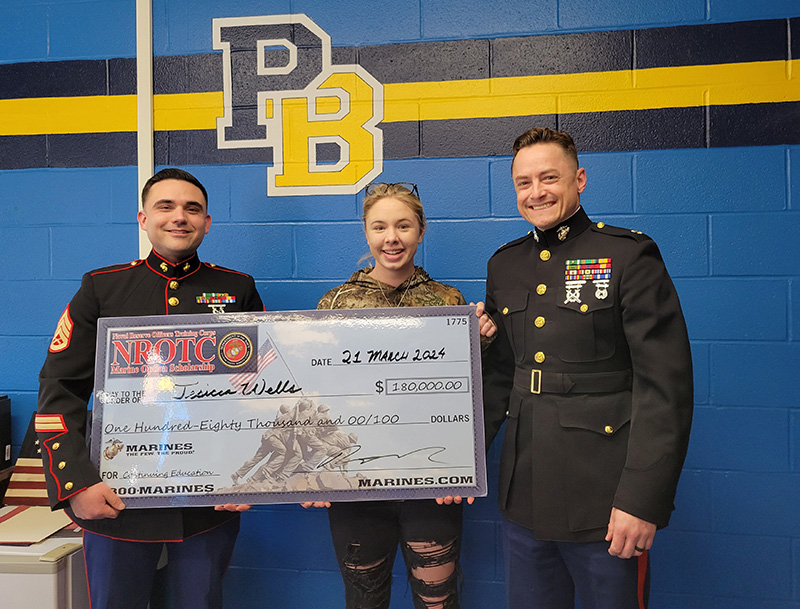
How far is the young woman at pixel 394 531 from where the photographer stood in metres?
1.53

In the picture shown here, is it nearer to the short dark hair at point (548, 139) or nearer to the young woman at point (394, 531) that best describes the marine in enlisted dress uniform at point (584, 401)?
the short dark hair at point (548, 139)

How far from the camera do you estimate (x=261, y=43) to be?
86.0 inches

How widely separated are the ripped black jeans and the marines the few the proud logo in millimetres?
709

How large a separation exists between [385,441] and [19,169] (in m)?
2.05

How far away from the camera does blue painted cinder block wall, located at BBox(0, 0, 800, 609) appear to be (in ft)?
6.55

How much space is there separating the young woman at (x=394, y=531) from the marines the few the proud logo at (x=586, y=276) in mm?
254

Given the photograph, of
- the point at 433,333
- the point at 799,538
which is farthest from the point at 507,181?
the point at 799,538

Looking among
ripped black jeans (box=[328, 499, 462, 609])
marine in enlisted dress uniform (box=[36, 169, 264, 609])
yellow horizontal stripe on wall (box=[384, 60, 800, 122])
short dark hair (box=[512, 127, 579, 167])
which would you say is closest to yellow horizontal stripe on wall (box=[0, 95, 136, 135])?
marine in enlisted dress uniform (box=[36, 169, 264, 609])

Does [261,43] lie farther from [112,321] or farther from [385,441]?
[385,441]

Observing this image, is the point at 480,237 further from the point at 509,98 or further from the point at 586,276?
A: the point at 586,276

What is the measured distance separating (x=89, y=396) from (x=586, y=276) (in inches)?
57.6

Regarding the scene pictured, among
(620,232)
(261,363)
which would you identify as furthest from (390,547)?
(620,232)

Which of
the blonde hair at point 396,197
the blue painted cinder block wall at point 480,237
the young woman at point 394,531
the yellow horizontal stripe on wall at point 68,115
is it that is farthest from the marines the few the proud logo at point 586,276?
the yellow horizontal stripe on wall at point 68,115

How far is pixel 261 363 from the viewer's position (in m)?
1.51
